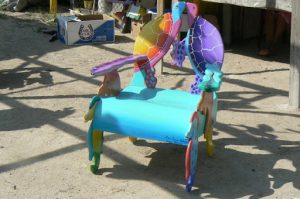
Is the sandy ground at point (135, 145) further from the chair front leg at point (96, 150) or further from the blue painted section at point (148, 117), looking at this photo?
the blue painted section at point (148, 117)

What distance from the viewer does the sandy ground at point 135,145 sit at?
13.0ft

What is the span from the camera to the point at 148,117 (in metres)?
3.93

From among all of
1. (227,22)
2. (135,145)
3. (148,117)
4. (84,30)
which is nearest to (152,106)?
(148,117)

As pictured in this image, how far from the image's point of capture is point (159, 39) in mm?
4699

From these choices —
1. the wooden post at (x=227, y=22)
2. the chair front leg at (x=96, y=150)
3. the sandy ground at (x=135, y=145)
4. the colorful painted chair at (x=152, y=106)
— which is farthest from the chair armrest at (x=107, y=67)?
the wooden post at (x=227, y=22)

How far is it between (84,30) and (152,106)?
4.63 metres

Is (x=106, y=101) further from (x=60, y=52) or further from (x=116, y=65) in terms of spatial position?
(x=60, y=52)

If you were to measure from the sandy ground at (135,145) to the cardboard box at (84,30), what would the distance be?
3.27 ft

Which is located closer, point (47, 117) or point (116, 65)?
point (116, 65)

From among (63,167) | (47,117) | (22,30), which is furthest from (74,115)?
(22,30)

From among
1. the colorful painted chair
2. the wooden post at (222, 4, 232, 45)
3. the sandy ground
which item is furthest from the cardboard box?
the colorful painted chair

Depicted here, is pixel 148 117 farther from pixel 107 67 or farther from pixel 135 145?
pixel 135 145

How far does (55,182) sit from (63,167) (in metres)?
0.26

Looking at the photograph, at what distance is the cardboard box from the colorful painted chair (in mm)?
3834
